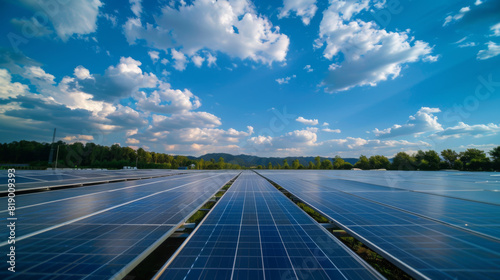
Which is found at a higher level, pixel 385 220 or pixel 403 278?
pixel 385 220

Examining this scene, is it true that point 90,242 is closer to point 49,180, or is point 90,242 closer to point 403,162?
point 49,180

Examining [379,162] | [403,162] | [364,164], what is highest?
[403,162]

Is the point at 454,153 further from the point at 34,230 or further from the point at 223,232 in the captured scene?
the point at 34,230

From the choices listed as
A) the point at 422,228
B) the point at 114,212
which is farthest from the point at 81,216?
the point at 422,228

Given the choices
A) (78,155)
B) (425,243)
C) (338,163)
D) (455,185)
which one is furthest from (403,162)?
(78,155)

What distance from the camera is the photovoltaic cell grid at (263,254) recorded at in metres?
3.63

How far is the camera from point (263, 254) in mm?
4441

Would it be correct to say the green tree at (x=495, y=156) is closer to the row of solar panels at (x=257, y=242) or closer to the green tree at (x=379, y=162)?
the green tree at (x=379, y=162)

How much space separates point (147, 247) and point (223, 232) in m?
2.23

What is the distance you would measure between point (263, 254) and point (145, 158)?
108 metres

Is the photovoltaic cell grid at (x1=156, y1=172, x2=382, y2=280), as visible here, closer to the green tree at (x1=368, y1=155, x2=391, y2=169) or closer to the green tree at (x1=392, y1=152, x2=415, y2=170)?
the green tree at (x1=392, y1=152, x2=415, y2=170)

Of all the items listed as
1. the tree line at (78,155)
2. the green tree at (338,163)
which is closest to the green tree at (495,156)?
the green tree at (338,163)

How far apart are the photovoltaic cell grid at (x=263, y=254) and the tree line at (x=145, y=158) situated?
53468 mm

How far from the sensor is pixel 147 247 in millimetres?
4520
